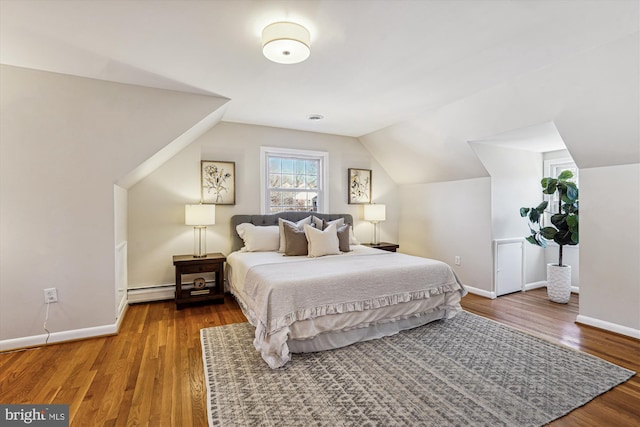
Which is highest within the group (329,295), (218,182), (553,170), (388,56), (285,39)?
(388,56)

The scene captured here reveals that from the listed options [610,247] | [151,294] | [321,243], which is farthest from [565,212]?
[151,294]

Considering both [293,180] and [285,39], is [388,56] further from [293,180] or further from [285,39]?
[293,180]

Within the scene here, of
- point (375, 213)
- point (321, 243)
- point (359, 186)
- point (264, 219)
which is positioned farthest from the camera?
point (359, 186)

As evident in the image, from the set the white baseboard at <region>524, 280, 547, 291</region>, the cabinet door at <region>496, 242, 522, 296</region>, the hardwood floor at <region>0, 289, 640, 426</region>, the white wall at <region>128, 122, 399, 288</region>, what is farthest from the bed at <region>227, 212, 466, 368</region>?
the white baseboard at <region>524, 280, 547, 291</region>

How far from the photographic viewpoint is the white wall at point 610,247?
2766mm

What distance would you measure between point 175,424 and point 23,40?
269 centimetres

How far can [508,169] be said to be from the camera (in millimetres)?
4223

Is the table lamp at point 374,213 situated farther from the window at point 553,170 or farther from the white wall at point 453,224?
the window at point 553,170

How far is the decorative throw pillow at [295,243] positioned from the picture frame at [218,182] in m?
1.12

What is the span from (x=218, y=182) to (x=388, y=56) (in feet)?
9.09

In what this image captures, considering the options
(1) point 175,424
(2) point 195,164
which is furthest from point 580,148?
(2) point 195,164

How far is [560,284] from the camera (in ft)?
12.4

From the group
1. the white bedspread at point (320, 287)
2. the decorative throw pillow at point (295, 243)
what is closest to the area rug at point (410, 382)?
the white bedspread at point (320, 287)

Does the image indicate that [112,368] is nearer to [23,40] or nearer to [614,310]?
[23,40]
